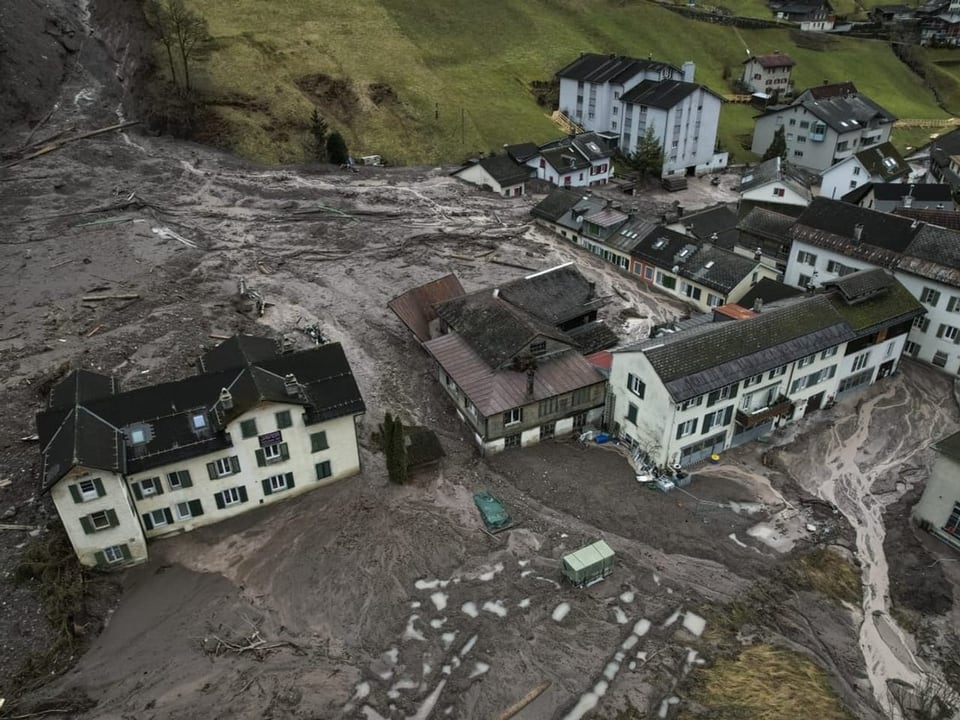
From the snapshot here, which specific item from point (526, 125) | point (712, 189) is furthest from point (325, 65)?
point (712, 189)

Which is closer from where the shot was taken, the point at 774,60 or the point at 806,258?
the point at 806,258

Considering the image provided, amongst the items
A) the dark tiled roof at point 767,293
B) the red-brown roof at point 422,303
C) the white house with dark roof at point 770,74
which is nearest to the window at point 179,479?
the red-brown roof at point 422,303

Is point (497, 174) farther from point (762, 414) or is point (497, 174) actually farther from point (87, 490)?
point (87, 490)

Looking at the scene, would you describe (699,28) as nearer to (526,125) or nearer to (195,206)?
(526,125)

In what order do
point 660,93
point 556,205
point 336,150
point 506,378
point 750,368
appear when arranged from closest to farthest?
point 750,368, point 506,378, point 556,205, point 336,150, point 660,93

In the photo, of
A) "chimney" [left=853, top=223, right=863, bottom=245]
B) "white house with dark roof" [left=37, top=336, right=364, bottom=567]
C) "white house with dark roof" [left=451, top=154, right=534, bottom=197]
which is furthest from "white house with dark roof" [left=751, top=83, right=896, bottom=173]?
"white house with dark roof" [left=37, top=336, right=364, bottom=567]

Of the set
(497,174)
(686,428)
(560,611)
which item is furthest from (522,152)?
(560,611)

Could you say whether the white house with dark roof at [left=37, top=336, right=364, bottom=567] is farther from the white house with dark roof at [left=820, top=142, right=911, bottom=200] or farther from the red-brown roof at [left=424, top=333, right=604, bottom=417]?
the white house with dark roof at [left=820, top=142, right=911, bottom=200]
